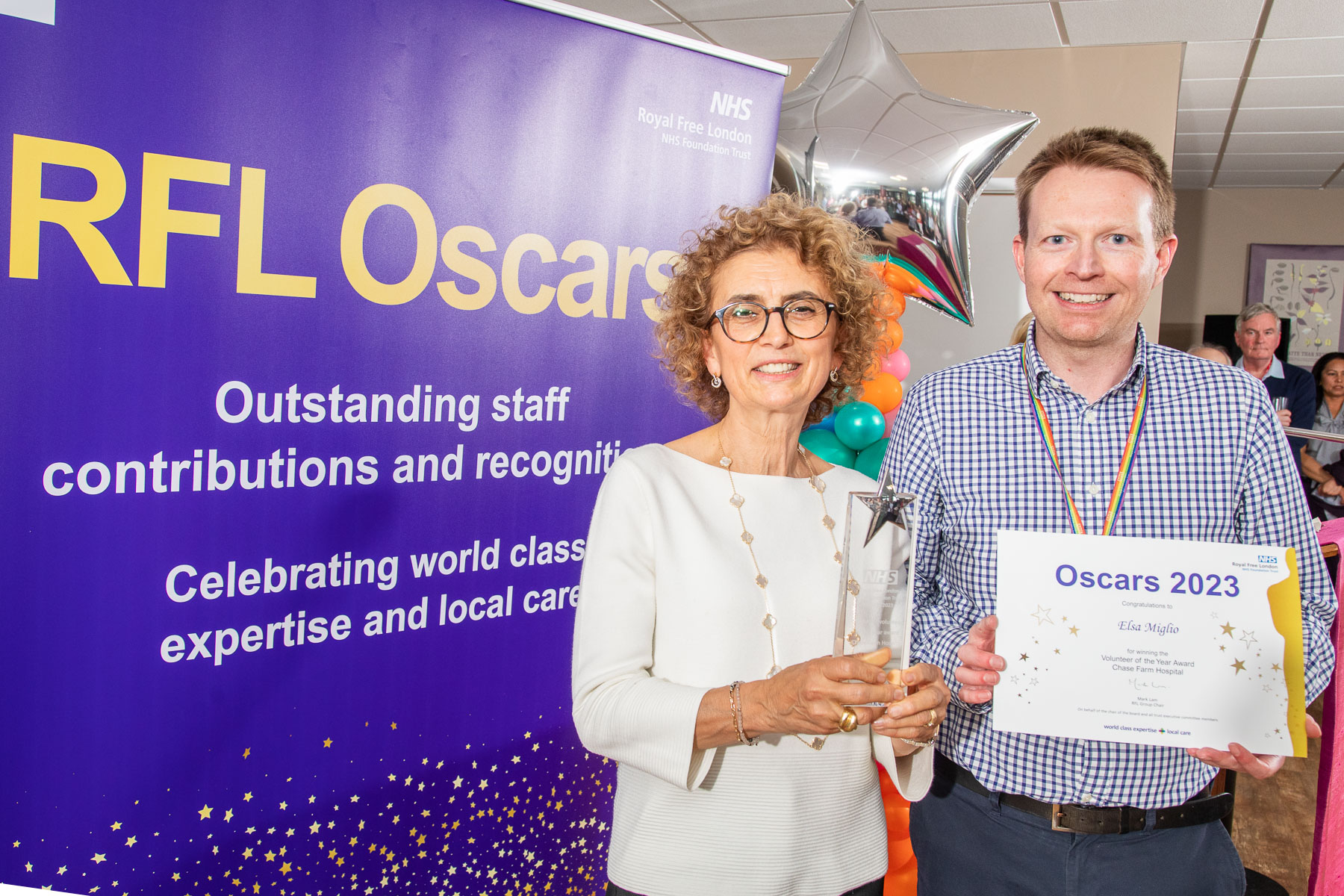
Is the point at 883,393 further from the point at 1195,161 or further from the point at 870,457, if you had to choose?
the point at 1195,161

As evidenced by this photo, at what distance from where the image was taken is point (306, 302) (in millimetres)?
1756

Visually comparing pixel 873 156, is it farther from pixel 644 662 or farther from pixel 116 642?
pixel 116 642

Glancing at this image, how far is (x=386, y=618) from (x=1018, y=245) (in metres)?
1.39

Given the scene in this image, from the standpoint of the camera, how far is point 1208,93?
5711mm

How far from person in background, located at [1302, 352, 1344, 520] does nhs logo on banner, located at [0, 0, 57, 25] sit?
5.45 m

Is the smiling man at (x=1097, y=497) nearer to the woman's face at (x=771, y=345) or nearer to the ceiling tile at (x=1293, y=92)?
the woman's face at (x=771, y=345)


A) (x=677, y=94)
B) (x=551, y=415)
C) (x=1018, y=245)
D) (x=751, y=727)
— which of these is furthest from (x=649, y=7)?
(x=751, y=727)

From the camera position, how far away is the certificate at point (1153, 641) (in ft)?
3.87

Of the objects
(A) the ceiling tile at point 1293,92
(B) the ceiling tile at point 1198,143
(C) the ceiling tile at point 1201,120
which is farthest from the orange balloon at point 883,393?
(B) the ceiling tile at point 1198,143

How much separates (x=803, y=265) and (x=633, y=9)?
13.0ft

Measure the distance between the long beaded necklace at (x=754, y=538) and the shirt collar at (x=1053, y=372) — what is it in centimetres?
37

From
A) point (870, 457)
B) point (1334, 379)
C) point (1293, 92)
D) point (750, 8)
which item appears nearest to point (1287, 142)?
point (1293, 92)

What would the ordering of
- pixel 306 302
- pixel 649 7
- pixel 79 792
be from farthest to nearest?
pixel 649 7 → pixel 306 302 → pixel 79 792

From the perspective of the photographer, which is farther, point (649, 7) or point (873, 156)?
point (649, 7)
